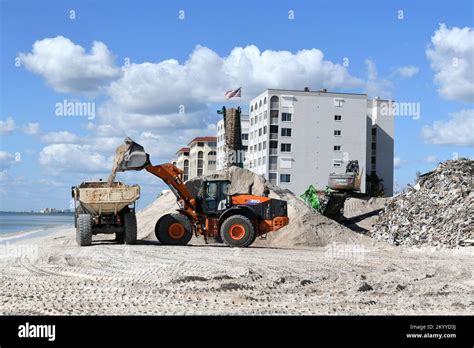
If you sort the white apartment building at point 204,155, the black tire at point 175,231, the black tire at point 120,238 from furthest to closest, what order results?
the white apartment building at point 204,155 < the black tire at point 175,231 < the black tire at point 120,238

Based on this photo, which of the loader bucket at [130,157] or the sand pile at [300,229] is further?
the sand pile at [300,229]

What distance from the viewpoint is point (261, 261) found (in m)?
16.6

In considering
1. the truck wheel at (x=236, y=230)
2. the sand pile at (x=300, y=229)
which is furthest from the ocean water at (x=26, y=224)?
the truck wheel at (x=236, y=230)

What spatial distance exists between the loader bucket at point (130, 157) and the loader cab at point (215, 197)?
246cm

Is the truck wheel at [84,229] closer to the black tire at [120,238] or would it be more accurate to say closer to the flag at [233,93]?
the black tire at [120,238]

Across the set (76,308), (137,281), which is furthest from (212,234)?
(76,308)

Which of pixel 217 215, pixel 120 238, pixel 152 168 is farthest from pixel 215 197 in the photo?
pixel 120 238

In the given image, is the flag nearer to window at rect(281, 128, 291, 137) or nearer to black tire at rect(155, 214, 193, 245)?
window at rect(281, 128, 291, 137)

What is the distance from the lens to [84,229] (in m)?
20.0

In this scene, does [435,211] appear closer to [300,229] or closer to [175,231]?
[300,229]

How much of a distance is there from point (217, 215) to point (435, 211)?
31.5ft

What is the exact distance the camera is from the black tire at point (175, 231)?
2183cm
